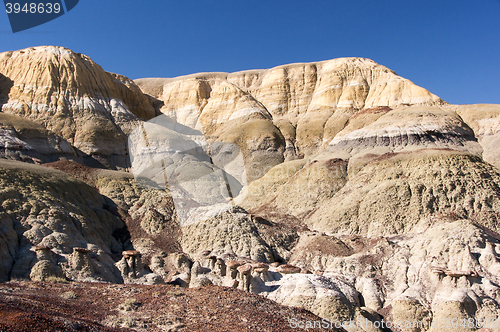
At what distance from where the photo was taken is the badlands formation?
2164 cm

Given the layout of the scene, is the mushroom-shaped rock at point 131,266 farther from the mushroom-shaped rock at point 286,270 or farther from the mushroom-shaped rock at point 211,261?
the mushroom-shaped rock at point 286,270

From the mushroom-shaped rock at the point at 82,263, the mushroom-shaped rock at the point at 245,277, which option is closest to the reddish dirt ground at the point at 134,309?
the mushroom-shaped rock at the point at 82,263

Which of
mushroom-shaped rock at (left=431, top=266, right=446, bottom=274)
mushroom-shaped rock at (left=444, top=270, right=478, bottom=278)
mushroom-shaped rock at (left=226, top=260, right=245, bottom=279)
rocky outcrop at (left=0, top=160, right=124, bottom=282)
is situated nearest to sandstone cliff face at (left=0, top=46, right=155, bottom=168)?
rocky outcrop at (left=0, top=160, right=124, bottom=282)

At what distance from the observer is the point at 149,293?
15922 millimetres

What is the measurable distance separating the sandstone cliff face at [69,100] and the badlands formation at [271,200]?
0.81 feet

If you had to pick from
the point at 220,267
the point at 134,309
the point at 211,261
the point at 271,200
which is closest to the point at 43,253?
the point at 211,261

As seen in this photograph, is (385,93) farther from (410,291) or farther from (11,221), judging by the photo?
(11,221)

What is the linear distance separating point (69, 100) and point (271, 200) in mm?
39554

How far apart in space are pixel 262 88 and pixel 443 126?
50.8m

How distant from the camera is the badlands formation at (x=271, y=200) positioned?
2164 cm

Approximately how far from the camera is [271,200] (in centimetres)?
4512

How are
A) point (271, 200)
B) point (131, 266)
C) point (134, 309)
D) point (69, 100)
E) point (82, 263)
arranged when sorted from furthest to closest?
point (69, 100)
point (271, 200)
point (131, 266)
point (82, 263)
point (134, 309)

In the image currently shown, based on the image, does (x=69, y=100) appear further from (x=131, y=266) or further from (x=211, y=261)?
(x=211, y=261)

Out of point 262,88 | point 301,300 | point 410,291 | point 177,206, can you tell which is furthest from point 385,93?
point 301,300
